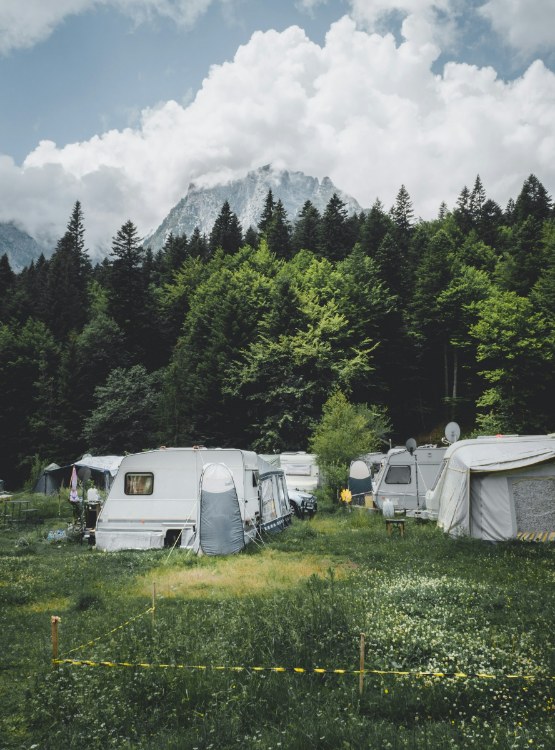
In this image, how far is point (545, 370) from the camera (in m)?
37.8

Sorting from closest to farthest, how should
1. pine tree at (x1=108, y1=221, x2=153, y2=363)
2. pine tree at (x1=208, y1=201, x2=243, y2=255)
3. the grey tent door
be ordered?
the grey tent door, pine tree at (x1=108, y1=221, x2=153, y2=363), pine tree at (x1=208, y1=201, x2=243, y2=255)

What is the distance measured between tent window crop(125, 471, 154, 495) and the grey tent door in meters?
1.96

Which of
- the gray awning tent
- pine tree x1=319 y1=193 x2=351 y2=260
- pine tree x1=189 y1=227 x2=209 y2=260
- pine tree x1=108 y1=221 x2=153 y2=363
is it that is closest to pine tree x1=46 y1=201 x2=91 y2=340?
pine tree x1=108 y1=221 x2=153 y2=363

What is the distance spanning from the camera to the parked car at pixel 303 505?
80.5 feet

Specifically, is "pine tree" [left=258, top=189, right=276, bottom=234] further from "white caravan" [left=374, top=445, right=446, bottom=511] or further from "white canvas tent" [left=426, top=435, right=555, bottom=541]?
"white canvas tent" [left=426, top=435, right=555, bottom=541]

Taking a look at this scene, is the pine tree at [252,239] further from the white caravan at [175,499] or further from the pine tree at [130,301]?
the white caravan at [175,499]

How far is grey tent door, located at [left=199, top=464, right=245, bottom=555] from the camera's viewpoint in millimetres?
15484

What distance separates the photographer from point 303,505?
24.7 meters

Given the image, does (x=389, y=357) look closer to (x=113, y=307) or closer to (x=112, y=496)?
(x=113, y=307)

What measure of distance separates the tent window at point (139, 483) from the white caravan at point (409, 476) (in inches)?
396

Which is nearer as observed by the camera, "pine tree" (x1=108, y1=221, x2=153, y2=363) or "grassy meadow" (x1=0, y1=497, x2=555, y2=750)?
"grassy meadow" (x1=0, y1=497, x2=555, y2=750)

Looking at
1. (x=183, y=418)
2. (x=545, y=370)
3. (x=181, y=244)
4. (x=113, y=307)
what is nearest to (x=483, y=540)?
(x=545, y=370)

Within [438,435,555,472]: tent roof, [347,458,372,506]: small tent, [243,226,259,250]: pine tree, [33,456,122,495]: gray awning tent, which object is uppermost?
[243,226,259,250]: pine tree

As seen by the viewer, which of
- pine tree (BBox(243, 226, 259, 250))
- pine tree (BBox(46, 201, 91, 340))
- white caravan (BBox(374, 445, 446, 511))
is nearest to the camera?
white caravan (BBox(374, 445, 446, 511))
